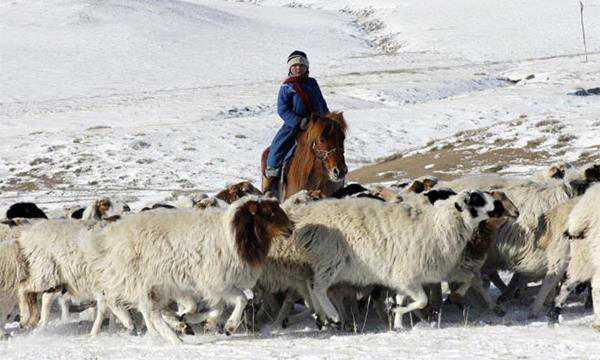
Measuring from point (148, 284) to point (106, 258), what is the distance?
1.74 ft

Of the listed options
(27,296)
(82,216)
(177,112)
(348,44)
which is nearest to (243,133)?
(177,112)

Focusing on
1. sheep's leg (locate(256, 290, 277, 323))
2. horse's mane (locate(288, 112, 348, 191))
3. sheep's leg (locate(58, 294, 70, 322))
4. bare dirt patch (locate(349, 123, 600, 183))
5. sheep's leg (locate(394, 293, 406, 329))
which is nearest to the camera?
sheep's leg (locate(394, 293, 406, 329))

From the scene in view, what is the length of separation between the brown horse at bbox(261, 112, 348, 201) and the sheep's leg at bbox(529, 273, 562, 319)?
307cm

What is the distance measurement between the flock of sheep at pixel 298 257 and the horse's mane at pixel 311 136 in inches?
72.0

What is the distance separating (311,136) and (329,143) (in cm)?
29

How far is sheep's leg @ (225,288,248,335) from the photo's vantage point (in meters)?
8.56

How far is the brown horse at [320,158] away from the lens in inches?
458

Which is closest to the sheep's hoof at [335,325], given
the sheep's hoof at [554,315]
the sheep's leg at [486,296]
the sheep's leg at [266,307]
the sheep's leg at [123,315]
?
the sheep's leg at [266,307]

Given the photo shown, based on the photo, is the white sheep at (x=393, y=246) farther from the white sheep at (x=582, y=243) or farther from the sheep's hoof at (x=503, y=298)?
the sheep's hoof at (x=503, y=298)

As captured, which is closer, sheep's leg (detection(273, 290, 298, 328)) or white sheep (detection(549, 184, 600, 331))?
white sheep (detection(549, 184, 600, 331))

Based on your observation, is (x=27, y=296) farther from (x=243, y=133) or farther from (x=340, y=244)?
(x=243, y=133)

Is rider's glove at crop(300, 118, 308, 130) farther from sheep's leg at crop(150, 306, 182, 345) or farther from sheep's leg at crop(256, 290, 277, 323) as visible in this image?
sheep's leg at crop(150, 306, 182, 345)

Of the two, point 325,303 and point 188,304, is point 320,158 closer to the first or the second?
point 325,303

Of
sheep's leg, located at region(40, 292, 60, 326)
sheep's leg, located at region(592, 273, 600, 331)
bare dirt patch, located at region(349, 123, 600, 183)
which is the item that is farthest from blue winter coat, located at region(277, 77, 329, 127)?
bare dirt patch, located at region(349, 123, 600, 183)
